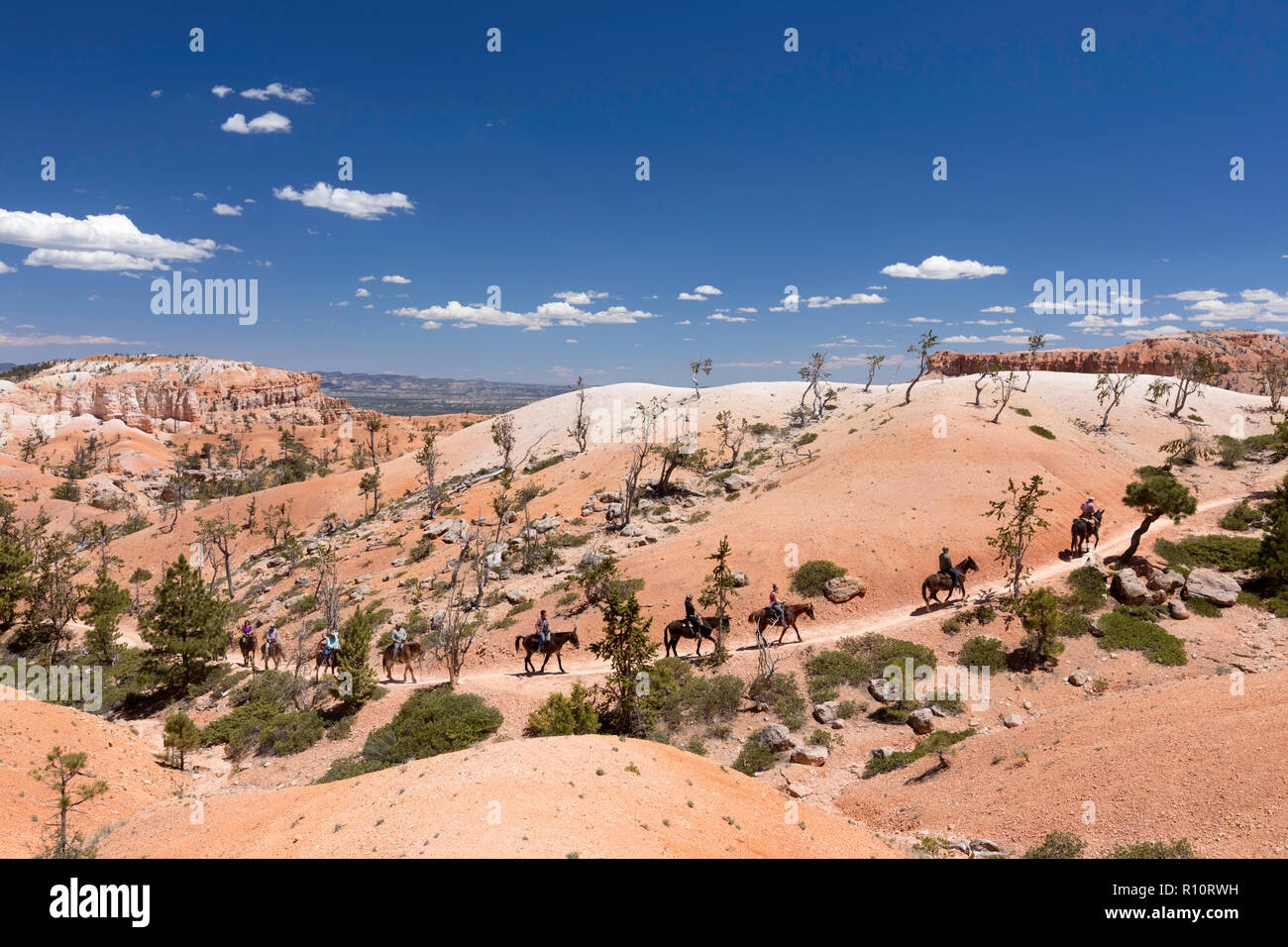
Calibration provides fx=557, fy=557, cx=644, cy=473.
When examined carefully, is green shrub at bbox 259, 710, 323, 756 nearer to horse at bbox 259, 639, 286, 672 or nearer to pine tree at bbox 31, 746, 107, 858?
pine tree at bbox 31, 746, 107, 858

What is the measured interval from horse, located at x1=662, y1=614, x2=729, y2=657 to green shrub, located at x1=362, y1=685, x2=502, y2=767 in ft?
23.8

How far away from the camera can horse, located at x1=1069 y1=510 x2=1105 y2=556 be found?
26.7 meters

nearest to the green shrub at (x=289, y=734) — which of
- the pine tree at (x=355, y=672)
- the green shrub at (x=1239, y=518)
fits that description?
the pine tree at (x=355, y=672)

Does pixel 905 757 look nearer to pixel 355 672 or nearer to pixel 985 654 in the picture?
pixel 985 654

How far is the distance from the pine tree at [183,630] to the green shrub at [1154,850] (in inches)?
1154

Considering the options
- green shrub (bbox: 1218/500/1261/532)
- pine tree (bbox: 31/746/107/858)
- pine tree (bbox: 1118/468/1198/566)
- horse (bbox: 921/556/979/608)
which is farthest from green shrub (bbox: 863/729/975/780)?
green shrub (bbox: 1218/500/1261/532)

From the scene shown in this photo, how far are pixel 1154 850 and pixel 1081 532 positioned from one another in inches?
856

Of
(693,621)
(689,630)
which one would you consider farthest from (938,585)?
(689,630)

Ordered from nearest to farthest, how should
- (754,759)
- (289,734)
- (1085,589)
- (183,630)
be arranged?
(754,759)
(289,734)
(1085,589)
(183,630)

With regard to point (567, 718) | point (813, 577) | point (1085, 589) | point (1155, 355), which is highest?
point (1155, 355)

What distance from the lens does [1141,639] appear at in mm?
19469

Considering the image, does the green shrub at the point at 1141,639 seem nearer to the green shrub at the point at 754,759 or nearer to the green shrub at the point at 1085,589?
the green shrub at the point at 1085,589

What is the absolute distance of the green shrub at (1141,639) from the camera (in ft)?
61.2
